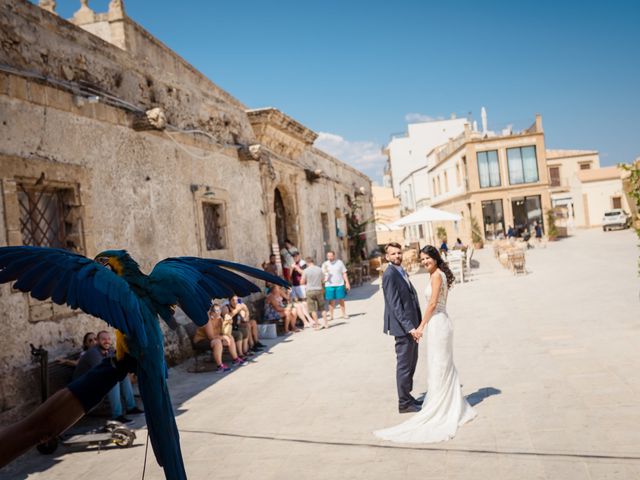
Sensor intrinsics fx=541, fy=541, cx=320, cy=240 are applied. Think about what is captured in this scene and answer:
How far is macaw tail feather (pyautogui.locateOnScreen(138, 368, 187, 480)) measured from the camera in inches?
75.2

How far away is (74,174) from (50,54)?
1435 mm

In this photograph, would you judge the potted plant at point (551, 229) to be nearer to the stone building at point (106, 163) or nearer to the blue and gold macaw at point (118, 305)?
the stone building at point (106, 163)

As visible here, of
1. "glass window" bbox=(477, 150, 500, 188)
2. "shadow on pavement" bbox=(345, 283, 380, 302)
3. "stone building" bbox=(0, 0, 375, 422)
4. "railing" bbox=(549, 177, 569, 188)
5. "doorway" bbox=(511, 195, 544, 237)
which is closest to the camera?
"stone building" bbox=(0, 0, 375, 422)

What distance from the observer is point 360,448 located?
4281 millimetres

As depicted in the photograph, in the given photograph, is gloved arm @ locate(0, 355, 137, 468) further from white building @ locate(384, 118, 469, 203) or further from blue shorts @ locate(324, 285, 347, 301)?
white building @ locate(384, 118, 469, 203)

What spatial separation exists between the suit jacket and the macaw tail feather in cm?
351

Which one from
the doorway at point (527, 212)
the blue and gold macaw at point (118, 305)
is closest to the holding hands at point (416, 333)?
Result: the blue and gold macaw at point (118, 305)

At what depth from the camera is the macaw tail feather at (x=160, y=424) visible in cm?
191

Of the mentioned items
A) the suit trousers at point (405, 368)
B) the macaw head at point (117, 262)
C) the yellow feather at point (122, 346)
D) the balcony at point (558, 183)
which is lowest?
the suit trousers at point (405, 368)

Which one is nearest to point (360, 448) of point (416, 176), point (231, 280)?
point (231, 280)

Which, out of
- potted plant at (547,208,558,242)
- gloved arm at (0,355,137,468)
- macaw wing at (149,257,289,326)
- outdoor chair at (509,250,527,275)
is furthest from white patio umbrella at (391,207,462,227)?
gloved arm at (0,355,137,468)

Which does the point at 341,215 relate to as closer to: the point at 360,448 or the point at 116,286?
the point at 360,448

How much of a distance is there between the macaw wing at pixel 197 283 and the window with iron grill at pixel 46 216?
437 cm

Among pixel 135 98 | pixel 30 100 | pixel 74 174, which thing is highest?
pixel 135 98
